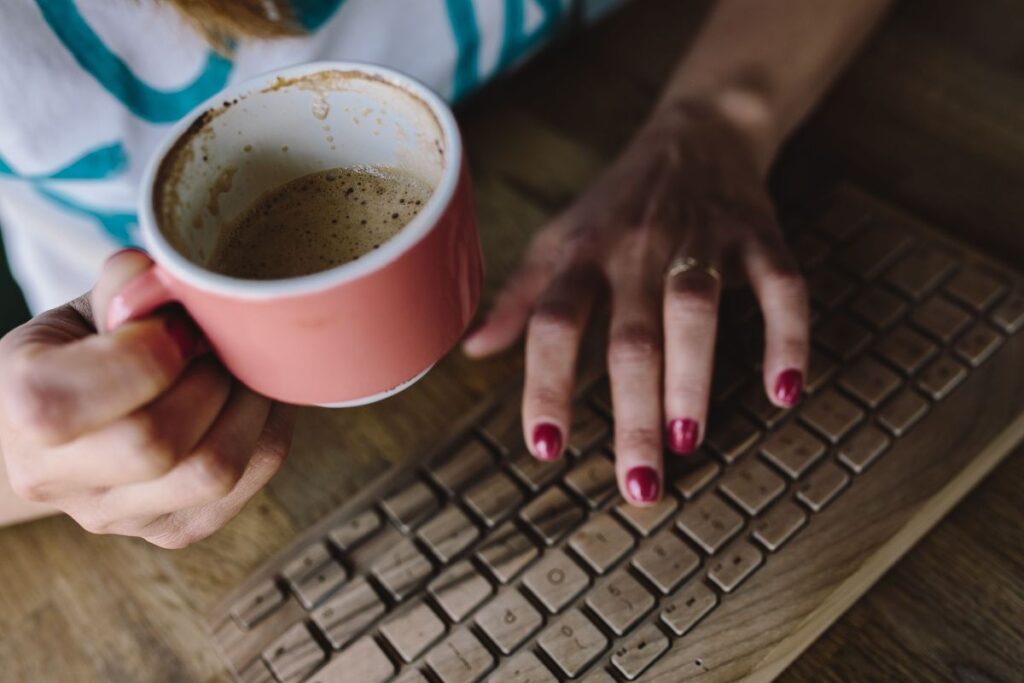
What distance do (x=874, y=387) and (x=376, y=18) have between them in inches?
17.4

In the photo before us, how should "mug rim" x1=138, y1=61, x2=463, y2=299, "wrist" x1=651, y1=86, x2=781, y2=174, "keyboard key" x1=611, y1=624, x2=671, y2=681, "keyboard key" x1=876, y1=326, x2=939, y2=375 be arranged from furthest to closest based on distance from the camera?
"wrist" x1=651, y1=86, x2=781, y2=174, "keyboard key" x1=876, y1=326, x2=939, y2=375, "keyboard key" x1=611, y1=624, x2=671, y2=681, "mug rim" x1=138, y1=61, x2=463, y2=299

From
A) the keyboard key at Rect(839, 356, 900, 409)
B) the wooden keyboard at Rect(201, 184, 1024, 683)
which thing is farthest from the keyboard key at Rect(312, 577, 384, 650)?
the keyboard key at Rect(839, 356, 900, 409)

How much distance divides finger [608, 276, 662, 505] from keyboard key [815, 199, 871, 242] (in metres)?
0.14

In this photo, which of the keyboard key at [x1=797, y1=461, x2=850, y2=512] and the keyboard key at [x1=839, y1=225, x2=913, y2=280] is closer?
the keyboard key at [x1=797, y1=461, x2=850, y2=512]

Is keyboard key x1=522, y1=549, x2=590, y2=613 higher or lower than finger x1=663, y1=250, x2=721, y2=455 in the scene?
lower

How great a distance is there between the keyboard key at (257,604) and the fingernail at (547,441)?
166 millimetres

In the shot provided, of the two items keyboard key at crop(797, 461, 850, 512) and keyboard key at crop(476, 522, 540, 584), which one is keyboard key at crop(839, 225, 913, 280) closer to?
keyboard key at crop(797, 461, 850, 512)

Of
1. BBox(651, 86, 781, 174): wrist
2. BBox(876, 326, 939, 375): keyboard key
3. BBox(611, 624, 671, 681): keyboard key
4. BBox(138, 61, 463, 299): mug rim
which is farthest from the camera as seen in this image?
BBox(651, 86, 781, 174): wrist

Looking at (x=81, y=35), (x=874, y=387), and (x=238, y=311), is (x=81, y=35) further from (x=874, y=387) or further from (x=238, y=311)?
(x=874, y=387)

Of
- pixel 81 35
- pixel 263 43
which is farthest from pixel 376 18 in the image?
pixel 81 35

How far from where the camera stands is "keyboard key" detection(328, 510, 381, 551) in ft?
1.59

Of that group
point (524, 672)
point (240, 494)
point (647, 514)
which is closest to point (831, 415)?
point (647, 514)

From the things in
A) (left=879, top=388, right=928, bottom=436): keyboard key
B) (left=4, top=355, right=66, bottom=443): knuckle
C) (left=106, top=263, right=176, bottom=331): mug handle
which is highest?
(left=106, top=263, right=176, bottom=331): mug handle

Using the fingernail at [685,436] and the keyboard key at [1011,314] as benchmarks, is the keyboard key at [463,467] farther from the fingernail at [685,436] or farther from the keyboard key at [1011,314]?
the keyboard key at [1011,314]
